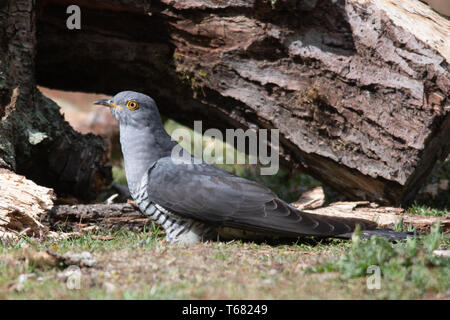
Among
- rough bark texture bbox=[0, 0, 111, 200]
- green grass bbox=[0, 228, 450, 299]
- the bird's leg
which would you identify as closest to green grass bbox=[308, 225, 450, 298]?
green grass bbox=[0, 228, 450, 299]

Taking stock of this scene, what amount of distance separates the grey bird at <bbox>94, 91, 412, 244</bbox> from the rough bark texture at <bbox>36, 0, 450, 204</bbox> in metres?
1.22

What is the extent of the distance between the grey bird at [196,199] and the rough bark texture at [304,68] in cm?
122

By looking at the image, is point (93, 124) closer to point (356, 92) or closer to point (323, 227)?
point (356, 92)

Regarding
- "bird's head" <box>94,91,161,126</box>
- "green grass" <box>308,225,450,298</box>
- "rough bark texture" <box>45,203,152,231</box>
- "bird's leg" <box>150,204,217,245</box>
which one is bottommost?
"rough bark texture" <box>45,203,152,231</box>

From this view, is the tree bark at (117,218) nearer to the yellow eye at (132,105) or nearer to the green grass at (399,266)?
the yellow eye at (132,105)

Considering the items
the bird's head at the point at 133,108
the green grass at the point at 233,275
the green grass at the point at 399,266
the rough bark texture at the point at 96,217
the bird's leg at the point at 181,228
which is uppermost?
the bird's head at the point at 133,108

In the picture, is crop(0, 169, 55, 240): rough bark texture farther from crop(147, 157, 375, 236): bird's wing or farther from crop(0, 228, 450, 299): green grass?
crop(147, 157, 375, 236): bird's wing

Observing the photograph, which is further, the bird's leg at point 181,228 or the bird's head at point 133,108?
the bird's head at point 133,108

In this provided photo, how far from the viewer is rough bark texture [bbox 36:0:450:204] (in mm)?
4945

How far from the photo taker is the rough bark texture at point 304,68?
495 centimetres

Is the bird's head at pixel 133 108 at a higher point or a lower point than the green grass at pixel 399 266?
higher

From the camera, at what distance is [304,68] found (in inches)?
209

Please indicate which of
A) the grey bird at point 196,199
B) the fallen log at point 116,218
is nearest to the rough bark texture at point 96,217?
the fallen log at point 116,218

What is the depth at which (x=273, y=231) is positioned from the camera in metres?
4.16
